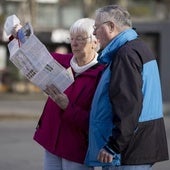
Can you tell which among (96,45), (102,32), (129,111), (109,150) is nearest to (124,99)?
(129,111)

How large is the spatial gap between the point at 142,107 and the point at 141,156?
0.27m

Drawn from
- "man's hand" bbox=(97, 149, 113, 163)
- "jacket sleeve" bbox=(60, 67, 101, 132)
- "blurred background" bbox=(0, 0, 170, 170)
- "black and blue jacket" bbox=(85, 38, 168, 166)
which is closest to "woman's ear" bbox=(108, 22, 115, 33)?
"black and blue jacket" bbox=(85, 38, 168, 166)

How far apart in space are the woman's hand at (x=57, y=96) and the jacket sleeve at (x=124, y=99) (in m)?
0.54

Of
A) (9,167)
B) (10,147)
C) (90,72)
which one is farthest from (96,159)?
(10,147)

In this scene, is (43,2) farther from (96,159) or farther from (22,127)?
(96,159)

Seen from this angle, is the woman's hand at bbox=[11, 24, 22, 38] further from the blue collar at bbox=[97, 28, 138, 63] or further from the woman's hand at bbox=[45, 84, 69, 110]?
the blue collar at bbox=[97, 28, 138, 63]

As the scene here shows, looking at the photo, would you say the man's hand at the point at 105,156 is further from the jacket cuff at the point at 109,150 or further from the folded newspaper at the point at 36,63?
the folded newspaper at the point at 36,63

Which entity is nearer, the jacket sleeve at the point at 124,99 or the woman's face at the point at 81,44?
the jacket sleeve at the point at 124,99

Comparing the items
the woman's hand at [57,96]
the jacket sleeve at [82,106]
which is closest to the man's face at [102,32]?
the jacket sleeve at [82,106]

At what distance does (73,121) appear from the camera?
155 inches

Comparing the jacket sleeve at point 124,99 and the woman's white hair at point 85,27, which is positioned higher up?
the woman's white hair at point 85,27

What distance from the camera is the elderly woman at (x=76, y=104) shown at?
393 centimetres

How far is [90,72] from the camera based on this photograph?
4008 millimetres

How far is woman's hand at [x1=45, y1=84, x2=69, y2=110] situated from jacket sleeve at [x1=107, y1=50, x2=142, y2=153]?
1.77 ft
